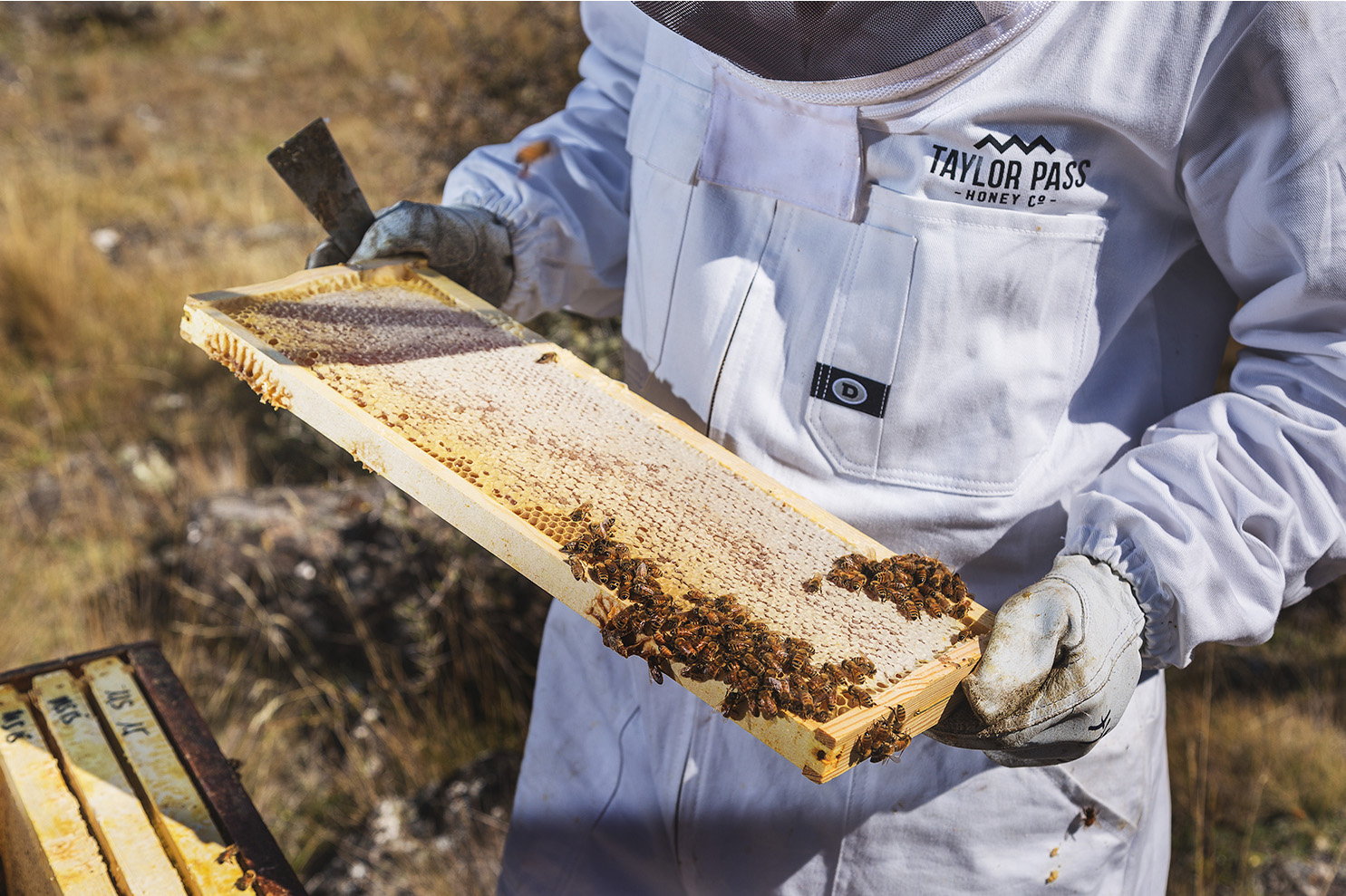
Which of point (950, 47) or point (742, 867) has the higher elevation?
point (950, 47)

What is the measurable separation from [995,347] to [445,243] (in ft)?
3.80

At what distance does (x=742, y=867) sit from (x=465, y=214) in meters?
1.51

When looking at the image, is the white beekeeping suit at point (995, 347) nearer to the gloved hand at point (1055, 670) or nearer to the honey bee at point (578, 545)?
the gloved hand at point (1055, 670)

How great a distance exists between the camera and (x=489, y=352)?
1.85m

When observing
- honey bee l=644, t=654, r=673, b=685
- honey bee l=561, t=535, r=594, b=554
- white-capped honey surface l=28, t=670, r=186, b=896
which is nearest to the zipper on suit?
honey bee l=561, t=535, r=594, b=554

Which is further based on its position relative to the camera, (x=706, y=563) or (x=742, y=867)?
(x=742, y=867)

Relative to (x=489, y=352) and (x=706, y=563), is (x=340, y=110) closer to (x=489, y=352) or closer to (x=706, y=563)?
(x=489, y=352)

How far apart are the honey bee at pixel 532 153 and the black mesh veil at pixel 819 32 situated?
0.70 m

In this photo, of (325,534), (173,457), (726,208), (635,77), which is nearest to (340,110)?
(173,457)

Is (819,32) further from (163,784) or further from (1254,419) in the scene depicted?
(163,784)

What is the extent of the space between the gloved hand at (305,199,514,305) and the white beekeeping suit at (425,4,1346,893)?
0.22 feet

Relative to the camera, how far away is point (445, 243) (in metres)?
2.02

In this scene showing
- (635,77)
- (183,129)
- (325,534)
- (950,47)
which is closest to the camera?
(950,47)

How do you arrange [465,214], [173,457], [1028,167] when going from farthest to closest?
[173,457] < [465,214] < [1028,167]
